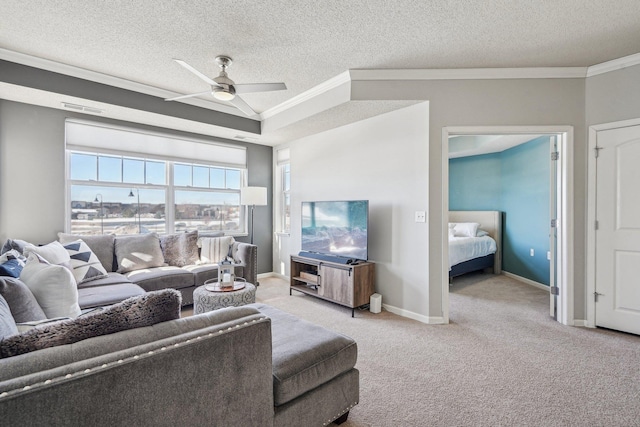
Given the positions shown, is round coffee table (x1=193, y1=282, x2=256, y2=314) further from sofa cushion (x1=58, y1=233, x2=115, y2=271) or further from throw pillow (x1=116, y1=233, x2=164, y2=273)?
sofa cushion (x1=58, y1=233, x2=115, y2=271)

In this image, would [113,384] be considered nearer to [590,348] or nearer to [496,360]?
[496,360]

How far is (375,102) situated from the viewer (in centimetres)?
324

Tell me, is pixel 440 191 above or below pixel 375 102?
below

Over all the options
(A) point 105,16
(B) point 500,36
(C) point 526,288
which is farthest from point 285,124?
(C) point 526,288

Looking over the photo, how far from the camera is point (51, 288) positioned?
1.76m

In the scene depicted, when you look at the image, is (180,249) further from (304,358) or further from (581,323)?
→ (581,323)

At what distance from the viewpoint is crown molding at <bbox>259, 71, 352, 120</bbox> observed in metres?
3.27

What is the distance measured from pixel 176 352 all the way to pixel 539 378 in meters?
2.44

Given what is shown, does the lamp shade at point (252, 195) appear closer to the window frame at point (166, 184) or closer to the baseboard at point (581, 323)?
the window frame at point (166, 184)

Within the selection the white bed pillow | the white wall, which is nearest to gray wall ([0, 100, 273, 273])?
the white wall

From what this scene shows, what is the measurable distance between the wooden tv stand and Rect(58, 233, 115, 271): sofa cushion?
7.65 ft

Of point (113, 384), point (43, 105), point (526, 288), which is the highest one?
point (43, 105)

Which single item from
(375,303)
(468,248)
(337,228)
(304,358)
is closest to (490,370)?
(375,303)

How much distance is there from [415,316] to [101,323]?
2986 millimetres
